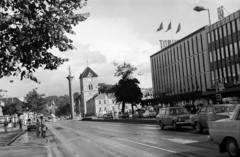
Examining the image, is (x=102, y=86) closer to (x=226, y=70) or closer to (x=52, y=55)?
(x=226, y=70)

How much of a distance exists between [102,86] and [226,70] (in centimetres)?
12367

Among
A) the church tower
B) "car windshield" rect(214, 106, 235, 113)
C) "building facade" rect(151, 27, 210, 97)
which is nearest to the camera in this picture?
"car windshield" rect(214, 106, 235, 113)

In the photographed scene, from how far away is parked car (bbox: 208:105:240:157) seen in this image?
863 cm

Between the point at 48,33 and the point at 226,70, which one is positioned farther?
the point at 226,70

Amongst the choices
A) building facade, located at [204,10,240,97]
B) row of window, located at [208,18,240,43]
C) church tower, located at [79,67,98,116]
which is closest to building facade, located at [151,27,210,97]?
building facade, located at [204,10,240,97]

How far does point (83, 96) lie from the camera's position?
6024 inches

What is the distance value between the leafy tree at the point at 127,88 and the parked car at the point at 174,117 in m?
51.2

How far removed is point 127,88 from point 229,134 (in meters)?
66.8

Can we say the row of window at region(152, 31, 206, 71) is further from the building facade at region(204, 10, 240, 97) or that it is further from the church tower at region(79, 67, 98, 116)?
the church tower at region(79, 67, 98, 116)

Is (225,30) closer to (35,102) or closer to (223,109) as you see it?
(35,102)

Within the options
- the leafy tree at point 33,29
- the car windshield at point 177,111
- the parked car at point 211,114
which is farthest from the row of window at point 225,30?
the leafy tree at point 33,29

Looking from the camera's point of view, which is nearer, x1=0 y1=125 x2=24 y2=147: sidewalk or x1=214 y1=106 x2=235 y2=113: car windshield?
x1=214 y1=106 x2=235 y2=113: car windshield

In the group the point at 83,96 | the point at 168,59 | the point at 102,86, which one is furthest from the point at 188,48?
the point at 102,86

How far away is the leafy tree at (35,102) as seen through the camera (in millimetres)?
68438
